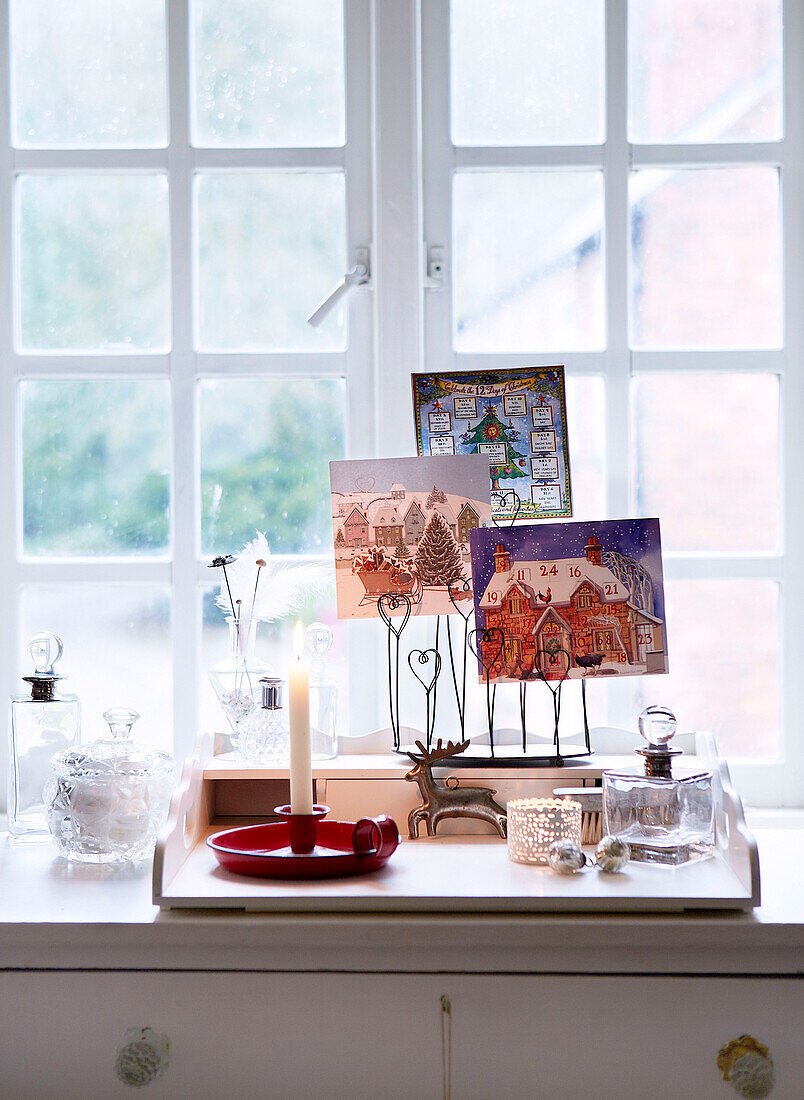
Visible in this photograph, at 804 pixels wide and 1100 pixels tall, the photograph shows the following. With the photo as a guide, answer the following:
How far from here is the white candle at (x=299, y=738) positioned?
0.94 metres

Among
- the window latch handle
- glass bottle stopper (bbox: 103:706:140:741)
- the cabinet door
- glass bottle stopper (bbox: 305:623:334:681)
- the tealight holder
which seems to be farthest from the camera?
the window latch handle

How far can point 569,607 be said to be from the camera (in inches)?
46.8

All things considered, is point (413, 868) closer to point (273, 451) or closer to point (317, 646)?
point (317, 646)

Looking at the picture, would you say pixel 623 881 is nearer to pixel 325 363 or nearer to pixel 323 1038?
pixel 323 1038

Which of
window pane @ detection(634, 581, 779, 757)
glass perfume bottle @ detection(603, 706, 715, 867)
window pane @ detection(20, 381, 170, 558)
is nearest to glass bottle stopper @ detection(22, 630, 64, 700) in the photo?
window pane @ detection(20, 381, 170, 558)

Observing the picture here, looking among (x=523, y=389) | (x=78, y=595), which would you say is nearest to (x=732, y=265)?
(x=523, y=389)

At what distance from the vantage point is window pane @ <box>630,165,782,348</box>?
1.43m

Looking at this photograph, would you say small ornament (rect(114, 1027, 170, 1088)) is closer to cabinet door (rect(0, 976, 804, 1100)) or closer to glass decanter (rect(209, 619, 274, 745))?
cabinet door (rect(0, 976, 804, 1100))

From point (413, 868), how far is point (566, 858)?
157 millimetres

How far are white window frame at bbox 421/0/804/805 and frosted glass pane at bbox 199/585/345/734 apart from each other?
0.39m

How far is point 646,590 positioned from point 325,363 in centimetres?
58

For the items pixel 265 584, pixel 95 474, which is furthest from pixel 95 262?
pixel 265 584

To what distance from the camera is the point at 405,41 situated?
1378 mm

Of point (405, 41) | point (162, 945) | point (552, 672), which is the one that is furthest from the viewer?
point (405, 41)
